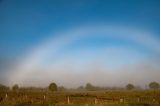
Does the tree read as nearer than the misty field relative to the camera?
No

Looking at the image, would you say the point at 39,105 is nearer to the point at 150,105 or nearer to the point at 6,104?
the point at 6,104

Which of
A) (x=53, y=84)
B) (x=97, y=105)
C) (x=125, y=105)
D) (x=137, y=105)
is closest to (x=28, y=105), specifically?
(x=97, y=105)

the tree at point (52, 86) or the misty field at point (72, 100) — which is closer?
the misty field at point (72, 100)

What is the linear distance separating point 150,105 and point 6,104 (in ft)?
78.2

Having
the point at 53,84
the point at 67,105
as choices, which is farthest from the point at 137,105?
the point at 53,84

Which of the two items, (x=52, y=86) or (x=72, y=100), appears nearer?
(x=72, y=100)

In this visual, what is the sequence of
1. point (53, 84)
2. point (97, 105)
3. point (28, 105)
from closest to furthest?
point (97, 105) < point (28, 105) < point (53, 84)

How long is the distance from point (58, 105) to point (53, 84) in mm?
122355

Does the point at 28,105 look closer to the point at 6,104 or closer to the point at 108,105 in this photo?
the point at 6,104

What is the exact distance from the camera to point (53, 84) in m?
153

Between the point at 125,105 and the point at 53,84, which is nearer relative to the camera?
the point at 125,105

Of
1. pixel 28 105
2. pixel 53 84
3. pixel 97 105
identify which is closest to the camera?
pixel 97 105

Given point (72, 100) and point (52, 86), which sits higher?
point (52, 86)

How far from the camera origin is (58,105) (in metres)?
33.0
